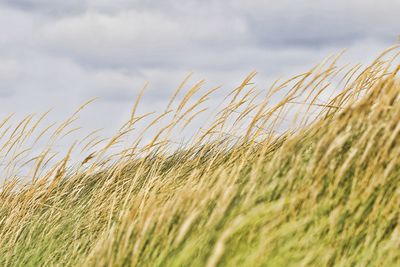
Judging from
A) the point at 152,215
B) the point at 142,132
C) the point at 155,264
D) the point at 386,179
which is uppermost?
the point at 142,132

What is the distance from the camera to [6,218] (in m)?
4.15

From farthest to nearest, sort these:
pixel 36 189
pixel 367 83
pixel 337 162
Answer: pixel 36 189, pixel 367 83, pixel 337 162

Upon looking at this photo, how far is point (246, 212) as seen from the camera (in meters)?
2.25

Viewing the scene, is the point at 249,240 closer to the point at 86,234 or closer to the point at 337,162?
the point at 337,162

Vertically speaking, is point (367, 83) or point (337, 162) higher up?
point (367, 83)

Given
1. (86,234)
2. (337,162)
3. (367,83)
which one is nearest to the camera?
(337,162)

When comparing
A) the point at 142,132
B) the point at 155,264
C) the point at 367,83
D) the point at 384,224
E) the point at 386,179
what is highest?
the point at 367,83

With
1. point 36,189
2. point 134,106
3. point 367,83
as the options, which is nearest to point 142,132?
point 134,106

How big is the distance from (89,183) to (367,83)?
5.68 feet

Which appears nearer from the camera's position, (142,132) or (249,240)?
(249,240)

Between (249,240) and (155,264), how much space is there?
30 cm

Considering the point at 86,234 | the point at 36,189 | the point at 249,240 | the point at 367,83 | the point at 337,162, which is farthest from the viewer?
the point at 36,189

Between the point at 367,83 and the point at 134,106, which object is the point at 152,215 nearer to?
the point at 134,106

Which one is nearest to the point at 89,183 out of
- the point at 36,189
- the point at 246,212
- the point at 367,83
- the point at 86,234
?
the point at 36,189
